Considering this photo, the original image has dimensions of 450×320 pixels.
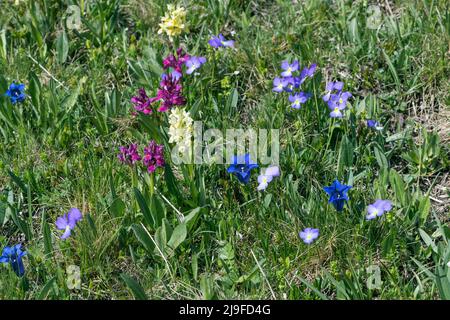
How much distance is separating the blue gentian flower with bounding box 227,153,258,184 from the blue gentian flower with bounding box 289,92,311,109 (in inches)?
20.3

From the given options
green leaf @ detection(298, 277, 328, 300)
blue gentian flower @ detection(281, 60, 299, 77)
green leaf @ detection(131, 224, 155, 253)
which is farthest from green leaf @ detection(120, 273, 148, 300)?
blue gentian flower @ detection(281, 60, 299, 77)

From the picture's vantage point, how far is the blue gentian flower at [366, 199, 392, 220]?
10.4 ft

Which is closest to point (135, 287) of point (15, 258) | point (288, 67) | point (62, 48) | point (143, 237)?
point (143, 237)

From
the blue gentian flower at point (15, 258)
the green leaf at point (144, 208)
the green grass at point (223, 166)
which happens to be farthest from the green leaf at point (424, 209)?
the blue gentian flower at point (15, 258)

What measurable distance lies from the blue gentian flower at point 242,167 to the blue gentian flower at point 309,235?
37cm

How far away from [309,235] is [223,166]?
0.66 meters

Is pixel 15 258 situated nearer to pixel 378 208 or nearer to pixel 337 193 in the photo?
pixel 337 193

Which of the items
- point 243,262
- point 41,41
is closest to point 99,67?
point 41,41

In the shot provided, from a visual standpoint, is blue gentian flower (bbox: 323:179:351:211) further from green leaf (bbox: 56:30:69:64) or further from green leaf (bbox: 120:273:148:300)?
green leaf (bbox: 56:30:69:64)
